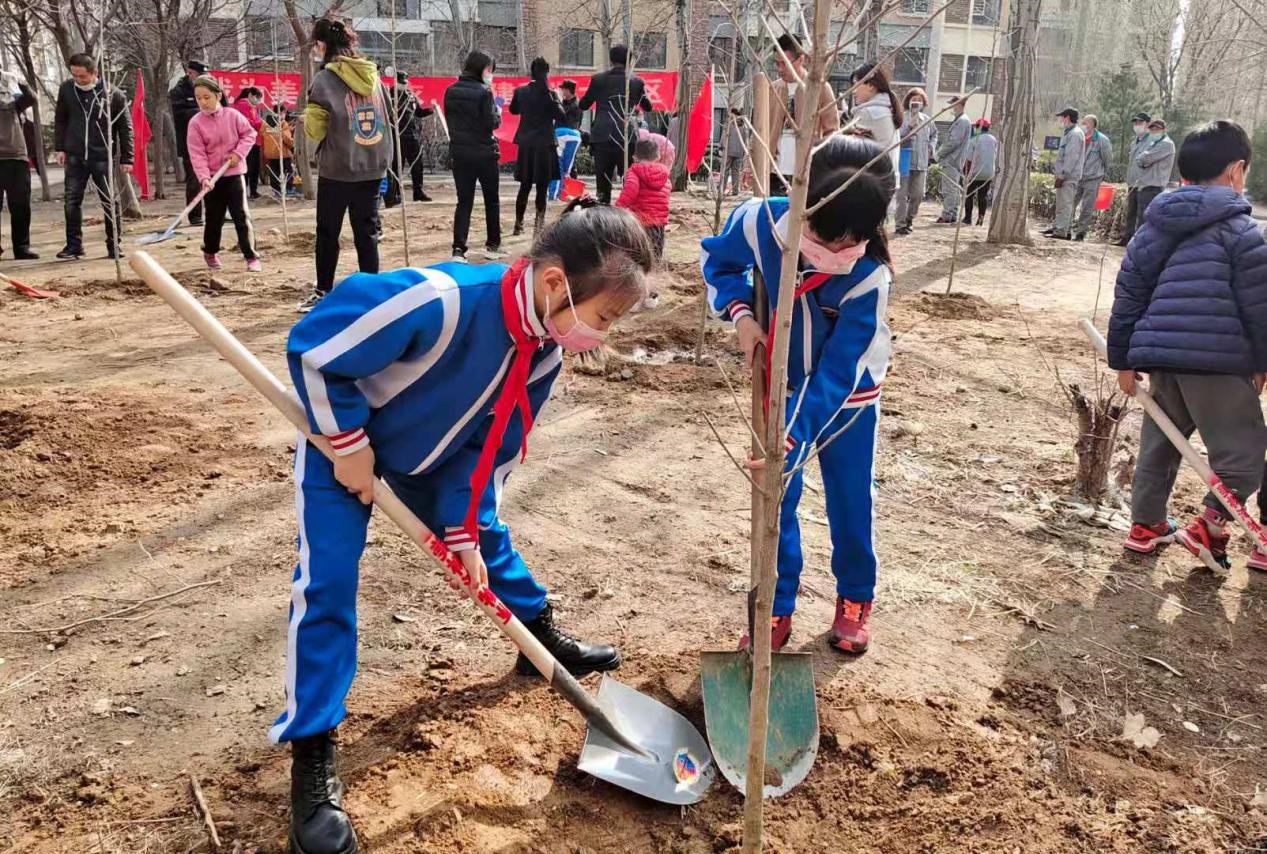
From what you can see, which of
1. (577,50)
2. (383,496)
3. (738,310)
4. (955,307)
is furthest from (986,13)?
(383,496)

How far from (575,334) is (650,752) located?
3.48ft

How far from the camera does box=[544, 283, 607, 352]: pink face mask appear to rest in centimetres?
190

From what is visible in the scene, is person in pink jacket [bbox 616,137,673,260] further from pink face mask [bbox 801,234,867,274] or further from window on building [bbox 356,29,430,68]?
window on building [bbox 356,29,430,68]

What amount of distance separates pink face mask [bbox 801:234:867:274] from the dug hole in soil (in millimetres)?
1188

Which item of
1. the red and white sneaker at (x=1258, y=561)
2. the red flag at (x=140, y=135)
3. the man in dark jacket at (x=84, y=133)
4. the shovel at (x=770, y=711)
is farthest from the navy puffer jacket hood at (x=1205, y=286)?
the red flag at (x=140, y=135)

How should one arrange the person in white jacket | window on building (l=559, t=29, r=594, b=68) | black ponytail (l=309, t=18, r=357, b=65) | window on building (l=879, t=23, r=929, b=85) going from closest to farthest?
black ponytail (l=309, t=18, r=357, b=65), the person in white jacket, window on building (l=879, t=23, r=929, b=85), window on building (l=559, t=29, r=594, b=68)

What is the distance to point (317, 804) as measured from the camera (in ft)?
6.35

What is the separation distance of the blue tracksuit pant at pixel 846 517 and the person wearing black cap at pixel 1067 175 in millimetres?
11459

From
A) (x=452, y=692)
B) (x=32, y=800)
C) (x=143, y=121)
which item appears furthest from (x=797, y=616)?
(x=143, y=121)

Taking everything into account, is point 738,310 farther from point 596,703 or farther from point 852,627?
point 596,703

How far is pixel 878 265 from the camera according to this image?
2.47 metres

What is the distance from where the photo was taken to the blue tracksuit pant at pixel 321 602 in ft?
6.32

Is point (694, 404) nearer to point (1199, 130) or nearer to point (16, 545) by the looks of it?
point (1199, 130)

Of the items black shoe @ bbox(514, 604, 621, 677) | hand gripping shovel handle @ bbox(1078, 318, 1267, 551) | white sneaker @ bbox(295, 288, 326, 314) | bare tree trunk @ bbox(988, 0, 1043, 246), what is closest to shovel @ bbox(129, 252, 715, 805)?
black shoe @ bbox(514, 604, 621, 677)
